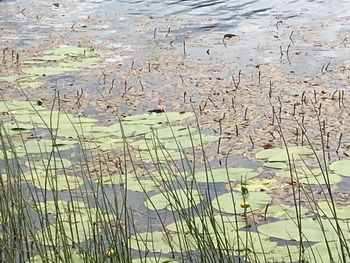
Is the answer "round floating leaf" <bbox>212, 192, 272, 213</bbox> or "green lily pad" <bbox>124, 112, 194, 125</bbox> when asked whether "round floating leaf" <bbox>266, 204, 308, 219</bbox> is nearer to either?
"round floating leaf" <bbox>212, 192, 272, 213</bbox>

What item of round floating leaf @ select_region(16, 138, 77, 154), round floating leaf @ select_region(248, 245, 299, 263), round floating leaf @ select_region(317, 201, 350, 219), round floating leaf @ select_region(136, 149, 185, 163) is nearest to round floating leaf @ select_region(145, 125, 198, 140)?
round floating leaf @ select_region(136, 149, 185, 163)

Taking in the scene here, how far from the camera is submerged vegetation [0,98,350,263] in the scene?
2.03 m

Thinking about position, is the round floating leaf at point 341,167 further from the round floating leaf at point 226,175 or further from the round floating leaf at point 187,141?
the round floating leaf at point 187,141

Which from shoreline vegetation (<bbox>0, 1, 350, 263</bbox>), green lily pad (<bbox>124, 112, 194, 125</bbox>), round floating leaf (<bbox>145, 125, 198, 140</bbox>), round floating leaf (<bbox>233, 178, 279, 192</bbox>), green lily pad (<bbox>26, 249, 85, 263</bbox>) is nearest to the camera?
green lily pad (<bbox>26, 249, 85, 263</bbox>)

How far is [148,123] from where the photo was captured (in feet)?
11.9

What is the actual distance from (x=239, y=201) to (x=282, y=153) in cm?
51

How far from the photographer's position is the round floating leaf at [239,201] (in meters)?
2.67

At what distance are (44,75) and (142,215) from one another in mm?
2002

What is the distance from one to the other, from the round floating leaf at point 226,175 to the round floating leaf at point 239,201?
135 mm

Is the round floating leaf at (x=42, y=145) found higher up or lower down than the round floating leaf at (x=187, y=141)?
higher up

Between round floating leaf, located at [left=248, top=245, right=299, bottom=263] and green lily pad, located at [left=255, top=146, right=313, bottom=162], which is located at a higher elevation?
green lily pad, located at [left=255, top=146, right=313, bottom=162]

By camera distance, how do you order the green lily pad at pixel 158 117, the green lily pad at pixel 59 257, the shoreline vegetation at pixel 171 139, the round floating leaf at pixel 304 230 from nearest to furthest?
the green lily pad at pixel 59 257, the shoreline vegetation at pixel 171 139, the round floating leaf at pixel 304 230, the green lily pad at pixel 158 117

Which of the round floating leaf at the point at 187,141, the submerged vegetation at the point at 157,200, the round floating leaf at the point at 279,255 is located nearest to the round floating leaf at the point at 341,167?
the submerged vegetation at the point at 157,200

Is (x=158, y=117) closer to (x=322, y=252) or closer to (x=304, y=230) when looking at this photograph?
(x=304, y=230)
